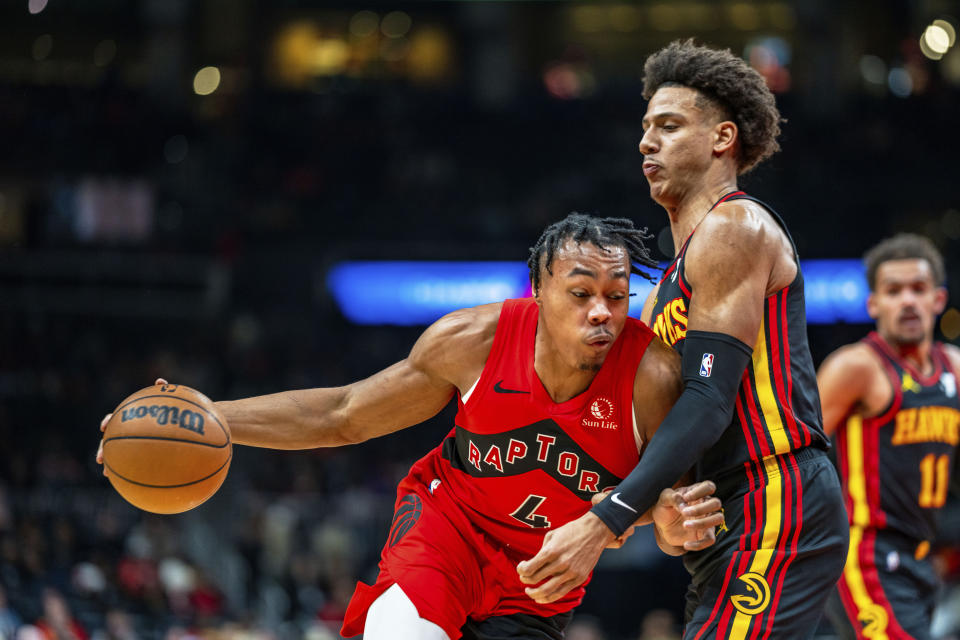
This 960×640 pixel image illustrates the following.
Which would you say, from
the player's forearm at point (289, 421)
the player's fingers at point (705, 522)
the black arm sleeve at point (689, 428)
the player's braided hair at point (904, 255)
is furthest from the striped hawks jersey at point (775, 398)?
the player's braided hair at point (904, 255)

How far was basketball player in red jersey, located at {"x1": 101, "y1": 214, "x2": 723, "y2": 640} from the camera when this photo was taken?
3.41 metres

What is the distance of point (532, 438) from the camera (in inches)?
138

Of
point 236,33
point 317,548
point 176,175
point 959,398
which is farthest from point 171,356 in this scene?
point 959,398

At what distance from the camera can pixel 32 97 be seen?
62.5ft

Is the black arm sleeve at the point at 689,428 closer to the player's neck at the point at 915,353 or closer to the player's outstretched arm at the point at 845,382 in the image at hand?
the player's outstretched arm at the point at 845,382

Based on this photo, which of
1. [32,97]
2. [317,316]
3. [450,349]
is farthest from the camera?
[32,97]

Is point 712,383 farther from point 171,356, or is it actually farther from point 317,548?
point 171,356

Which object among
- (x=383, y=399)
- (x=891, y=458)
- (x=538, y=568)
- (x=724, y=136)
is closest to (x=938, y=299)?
(x=891, y=458)

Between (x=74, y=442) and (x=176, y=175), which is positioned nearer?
(x=74, y=442)

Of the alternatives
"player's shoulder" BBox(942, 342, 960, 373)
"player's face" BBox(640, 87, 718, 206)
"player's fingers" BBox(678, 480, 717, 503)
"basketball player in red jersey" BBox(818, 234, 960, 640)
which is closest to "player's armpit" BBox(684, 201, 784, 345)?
"player's face" BBox(640, 87, 718, 206)

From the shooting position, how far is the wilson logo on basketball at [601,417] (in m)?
3.45

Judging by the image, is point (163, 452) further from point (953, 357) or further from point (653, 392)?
point (953, 357)

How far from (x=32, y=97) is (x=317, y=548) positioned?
1097 cm

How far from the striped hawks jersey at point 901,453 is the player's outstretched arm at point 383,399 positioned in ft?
7.49
